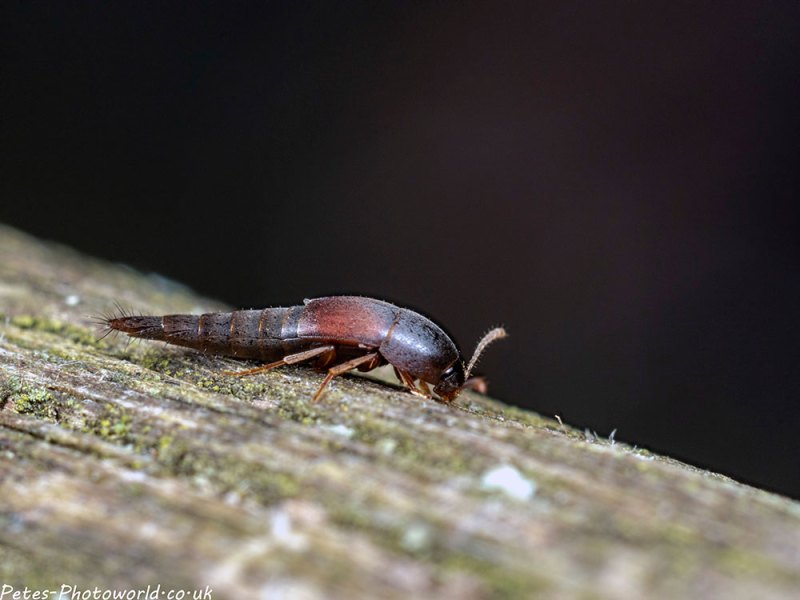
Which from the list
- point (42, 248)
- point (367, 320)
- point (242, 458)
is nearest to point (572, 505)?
point (242, 458)

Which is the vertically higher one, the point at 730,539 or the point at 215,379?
the point at 730,539

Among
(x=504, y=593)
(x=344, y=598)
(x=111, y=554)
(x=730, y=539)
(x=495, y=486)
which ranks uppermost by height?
(x=730, y=539)

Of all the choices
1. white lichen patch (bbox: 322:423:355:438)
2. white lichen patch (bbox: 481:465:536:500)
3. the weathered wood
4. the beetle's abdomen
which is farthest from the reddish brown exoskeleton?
white lichen patch (bbox: 481:465:536:500)

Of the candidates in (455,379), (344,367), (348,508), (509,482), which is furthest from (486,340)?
(348,508)

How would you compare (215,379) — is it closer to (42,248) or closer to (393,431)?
(393,431)

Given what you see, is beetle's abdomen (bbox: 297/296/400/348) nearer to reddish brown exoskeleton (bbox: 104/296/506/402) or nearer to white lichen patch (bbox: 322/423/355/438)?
reddish brown exoskeleton (bbox: 104/296/506/402)

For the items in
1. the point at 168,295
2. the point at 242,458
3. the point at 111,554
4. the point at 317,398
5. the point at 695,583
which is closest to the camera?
the point at 695,583

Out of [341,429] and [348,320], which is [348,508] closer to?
[341,429]
